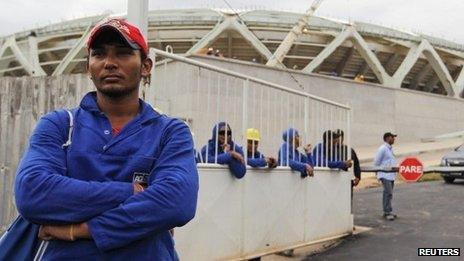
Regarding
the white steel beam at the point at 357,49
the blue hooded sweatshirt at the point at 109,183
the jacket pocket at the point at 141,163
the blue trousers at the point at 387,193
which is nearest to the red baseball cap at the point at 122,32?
the blue hooded sweatshirt at the point at 109,183

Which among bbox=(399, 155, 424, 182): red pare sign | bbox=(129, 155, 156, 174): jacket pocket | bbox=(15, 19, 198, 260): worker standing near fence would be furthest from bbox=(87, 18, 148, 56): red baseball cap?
bbox=(399, 155, 424, 182): red pare sign

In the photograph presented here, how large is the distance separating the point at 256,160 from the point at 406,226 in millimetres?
4049

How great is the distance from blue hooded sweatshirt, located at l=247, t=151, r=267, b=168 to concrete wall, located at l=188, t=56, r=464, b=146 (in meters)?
17.1

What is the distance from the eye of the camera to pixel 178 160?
1.85 m

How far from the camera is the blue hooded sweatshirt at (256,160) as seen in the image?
Result: 5.58 metres

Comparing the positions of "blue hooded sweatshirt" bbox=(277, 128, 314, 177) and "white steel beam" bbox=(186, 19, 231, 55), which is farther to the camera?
"white steel beam" bbox=(186, 19, 231, 55)

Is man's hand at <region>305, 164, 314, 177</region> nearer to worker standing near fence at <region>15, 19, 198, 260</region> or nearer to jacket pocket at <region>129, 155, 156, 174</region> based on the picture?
worker standing near fence at <region>15, 19, 198, 260</region>

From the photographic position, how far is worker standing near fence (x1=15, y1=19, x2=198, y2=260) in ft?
5.45

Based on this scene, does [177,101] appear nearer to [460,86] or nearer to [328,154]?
[328,154]

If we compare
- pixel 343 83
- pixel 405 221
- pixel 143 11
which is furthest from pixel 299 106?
pixel 343 83

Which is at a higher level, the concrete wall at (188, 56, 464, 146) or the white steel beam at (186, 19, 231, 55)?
the white steel beam at (186, 19, 231, 55)

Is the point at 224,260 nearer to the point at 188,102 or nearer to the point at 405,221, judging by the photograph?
the point at 188,102

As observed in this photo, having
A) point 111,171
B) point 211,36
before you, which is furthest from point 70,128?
point 211,36

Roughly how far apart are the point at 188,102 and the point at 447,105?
30698mm
